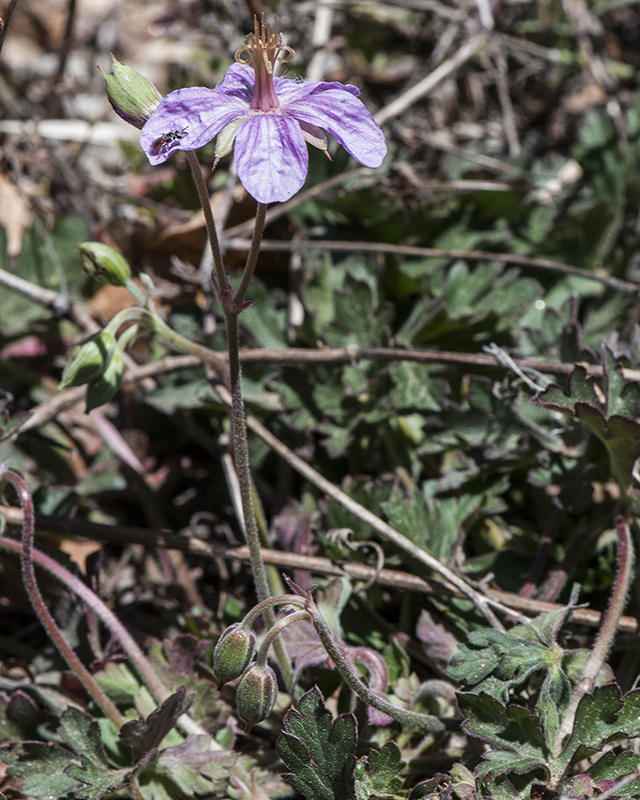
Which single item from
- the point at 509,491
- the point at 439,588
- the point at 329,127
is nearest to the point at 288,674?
the point at 439,588

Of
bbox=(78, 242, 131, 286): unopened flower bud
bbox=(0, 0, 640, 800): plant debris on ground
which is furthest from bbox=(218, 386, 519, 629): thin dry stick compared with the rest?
bbox=(78, 242, 131, 286): unopened flower bud

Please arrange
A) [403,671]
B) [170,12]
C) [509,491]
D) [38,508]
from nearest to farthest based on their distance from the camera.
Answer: [403,671]
[38,508]
[509,491]
[170,12]

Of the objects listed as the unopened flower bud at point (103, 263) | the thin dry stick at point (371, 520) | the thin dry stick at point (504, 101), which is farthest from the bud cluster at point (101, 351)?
the thin dry stick at point (504, 101)

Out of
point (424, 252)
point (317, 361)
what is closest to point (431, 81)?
point (424, 252)

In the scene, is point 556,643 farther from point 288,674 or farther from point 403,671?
point 288,674

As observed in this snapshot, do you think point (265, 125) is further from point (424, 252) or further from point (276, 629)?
point (424, 252)
